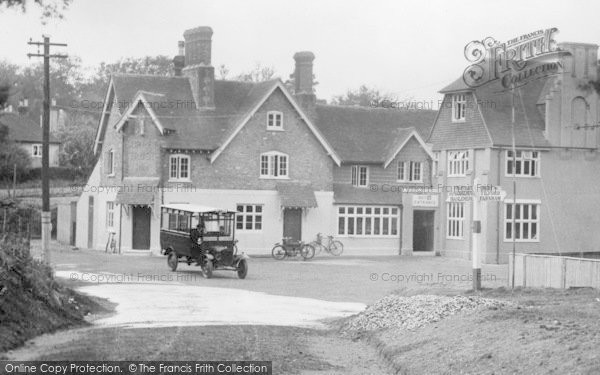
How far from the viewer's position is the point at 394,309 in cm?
2142

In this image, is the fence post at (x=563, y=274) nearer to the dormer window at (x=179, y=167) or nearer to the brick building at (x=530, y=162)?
the brick building at (x=530, y=162)

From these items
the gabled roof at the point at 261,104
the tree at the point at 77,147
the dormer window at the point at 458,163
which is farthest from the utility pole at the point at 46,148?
the tree at the point at 77,147

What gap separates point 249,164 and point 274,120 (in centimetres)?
269

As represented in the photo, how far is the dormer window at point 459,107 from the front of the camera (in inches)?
2094

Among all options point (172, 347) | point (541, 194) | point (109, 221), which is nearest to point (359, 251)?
point (541, 194)

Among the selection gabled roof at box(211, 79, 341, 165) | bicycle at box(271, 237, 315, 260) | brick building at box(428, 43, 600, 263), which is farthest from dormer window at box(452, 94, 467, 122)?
bicycle at box(271, 237, 315, 260)

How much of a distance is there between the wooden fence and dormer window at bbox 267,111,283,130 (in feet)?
85.0

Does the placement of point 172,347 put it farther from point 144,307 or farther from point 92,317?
point 144,307

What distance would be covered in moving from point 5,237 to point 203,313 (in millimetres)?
5235

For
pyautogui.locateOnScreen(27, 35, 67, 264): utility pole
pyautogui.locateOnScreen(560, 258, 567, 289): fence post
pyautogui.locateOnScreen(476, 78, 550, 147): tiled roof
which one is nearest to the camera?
pyautogui.locateOnScreen(560, 258, 567, 289): fence post

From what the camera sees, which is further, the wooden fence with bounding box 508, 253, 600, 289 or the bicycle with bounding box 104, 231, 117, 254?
the bicycle with bounding box 104, 231, 117, 254

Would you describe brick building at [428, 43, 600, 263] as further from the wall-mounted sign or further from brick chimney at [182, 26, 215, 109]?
brick chimney at [182, 26, 215, 109]

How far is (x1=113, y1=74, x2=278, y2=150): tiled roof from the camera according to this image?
51.6 m

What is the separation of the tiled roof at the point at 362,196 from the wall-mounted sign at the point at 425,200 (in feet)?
2.86
